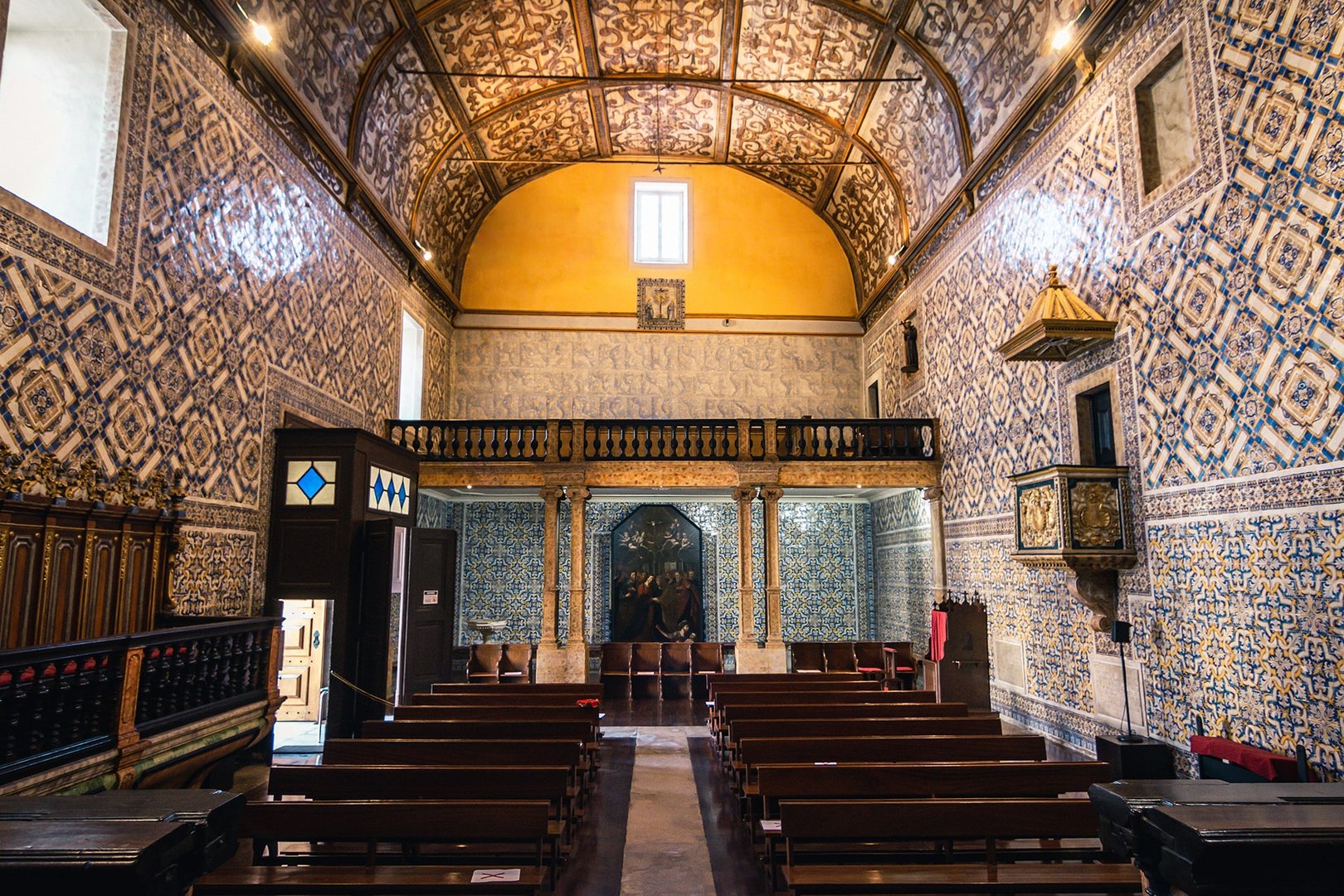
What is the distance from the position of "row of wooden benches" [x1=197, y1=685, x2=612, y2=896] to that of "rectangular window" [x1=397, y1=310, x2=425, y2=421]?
31.9 ft

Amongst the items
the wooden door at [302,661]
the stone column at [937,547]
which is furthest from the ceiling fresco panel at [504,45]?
the stone column at [937,547]

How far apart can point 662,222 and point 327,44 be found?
8.70m

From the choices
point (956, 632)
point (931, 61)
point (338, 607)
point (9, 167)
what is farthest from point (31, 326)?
point (931, 61)

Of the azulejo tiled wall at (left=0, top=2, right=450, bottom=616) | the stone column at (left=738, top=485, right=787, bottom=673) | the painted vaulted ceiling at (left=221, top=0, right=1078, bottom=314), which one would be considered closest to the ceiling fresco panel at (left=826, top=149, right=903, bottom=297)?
the painted vaulted ceiling at (left=221, top=0, right=1078, bottom=314)

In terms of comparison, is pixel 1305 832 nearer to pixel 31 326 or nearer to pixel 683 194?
pixel 31 326

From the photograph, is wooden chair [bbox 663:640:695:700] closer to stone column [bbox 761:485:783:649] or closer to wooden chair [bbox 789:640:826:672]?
stone column [bbox 761:485:783:649]

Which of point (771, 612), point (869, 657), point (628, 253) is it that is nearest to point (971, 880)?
point (771, 612)

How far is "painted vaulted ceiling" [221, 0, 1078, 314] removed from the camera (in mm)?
10289

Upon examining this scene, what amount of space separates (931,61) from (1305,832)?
1149cm

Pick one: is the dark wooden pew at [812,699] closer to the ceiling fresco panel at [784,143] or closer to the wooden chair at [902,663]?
the wooden chair at [902,663]

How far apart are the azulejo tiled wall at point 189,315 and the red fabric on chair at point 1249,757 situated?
8.75m

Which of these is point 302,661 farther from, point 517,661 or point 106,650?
point 106,650

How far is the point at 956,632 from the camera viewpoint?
34.8 feet

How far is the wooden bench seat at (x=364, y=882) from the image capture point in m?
3.42
